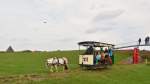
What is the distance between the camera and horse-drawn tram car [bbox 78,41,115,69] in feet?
138

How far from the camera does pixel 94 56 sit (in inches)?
1650

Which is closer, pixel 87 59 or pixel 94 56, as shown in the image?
pixel 94 56

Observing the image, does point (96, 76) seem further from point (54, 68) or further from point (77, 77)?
point (54, 68)

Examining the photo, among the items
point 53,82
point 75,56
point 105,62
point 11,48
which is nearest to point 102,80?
point 53,82

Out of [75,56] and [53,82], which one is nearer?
[53,82]

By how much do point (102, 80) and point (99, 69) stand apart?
826cm

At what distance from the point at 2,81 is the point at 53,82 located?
3972mm

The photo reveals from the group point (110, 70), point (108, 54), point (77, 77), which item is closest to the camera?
point (77, 77)

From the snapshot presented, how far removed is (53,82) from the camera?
30.8 meters

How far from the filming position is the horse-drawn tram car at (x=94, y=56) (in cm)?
4200

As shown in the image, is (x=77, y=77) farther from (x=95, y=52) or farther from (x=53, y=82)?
(x=95, y=52)

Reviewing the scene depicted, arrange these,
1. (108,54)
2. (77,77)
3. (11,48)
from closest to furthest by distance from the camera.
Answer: (77,77)
(108,54)
(11,48)

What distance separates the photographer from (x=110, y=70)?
41.8 meters

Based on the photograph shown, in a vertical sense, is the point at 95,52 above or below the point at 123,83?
above
